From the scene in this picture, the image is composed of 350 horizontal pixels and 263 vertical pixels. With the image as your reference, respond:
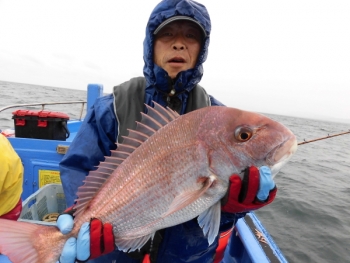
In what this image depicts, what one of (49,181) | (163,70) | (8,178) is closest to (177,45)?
(163,70)

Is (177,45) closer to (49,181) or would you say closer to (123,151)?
(123,151)

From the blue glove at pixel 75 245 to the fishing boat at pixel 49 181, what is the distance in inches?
79.1

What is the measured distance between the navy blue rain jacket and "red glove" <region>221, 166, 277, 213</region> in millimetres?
433

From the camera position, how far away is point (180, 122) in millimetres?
1838

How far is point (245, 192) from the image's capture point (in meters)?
1.71

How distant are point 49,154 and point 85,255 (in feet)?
10.2

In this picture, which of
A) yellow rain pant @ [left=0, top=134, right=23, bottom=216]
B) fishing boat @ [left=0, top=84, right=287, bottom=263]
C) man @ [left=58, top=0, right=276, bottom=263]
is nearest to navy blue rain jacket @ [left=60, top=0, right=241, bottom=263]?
man @ [left=58, top=0, right=276, bottom=263]

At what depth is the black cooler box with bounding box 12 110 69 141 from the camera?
4496mm

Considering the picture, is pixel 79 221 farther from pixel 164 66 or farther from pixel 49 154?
pixel 49 154

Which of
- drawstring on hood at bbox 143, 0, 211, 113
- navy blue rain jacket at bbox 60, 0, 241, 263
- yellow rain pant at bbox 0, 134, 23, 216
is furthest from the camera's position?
yellow rain pant at bbox 0, 134, 23, 216

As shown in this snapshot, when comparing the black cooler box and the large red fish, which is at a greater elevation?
the large red fish

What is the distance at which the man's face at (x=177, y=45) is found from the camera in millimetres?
2357

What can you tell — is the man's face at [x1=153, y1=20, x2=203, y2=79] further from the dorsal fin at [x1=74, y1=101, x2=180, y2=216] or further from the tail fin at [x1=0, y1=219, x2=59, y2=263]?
the tail fin at [x1=0, y1=219, x2=59, y2=263]

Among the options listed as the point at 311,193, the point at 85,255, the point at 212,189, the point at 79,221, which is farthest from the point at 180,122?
the point at 311,193
